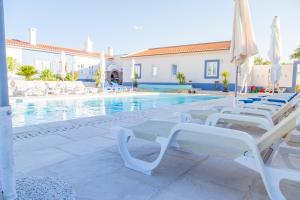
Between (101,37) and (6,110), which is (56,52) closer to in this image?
(101,37)

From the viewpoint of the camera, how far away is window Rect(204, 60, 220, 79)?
20.3 m

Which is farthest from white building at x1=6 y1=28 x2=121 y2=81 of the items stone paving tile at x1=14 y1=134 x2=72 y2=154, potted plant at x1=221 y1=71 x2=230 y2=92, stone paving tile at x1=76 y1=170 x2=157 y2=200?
stone paving tile at x1=76 y1=170 x2=157 y2=200

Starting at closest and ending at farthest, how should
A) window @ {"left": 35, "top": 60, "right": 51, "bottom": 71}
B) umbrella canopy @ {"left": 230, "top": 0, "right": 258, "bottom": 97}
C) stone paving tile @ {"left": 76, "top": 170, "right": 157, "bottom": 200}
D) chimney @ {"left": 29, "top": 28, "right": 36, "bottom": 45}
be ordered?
stone paving tile @ {"left": 76, "top": 170, "right": 157, "bottom": 200}, umbrella canopy @ {"left": 230, "top": 0, "right": 258, "bottom": 97}, window @ {"left": 35, "top": 60, "right": 51, "bottom": 71}, chimney @ {"left": 29, "top": 28, "right": 36, "bottom": 45}

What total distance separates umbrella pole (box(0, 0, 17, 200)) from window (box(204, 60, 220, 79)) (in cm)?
2030

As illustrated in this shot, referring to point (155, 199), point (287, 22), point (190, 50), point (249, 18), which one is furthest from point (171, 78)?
point (155, 199)

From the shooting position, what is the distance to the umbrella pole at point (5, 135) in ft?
4.86

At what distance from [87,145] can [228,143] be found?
6.90ft

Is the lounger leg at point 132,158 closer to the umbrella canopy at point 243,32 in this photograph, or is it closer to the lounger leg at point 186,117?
the lounger leg at point 186,117

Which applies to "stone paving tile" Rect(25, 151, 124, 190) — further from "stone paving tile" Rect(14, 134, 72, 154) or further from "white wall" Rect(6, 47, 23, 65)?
"white wall" Rect(6, 47, 23, 65)

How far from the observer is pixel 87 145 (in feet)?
10.7

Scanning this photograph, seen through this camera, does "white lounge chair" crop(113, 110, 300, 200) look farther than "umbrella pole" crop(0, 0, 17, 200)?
Yes

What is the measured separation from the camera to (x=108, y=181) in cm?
210

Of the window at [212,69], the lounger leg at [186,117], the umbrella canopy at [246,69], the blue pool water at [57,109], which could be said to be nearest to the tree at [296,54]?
the window at [212,69]

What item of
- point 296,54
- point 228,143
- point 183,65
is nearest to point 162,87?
point 183,65
